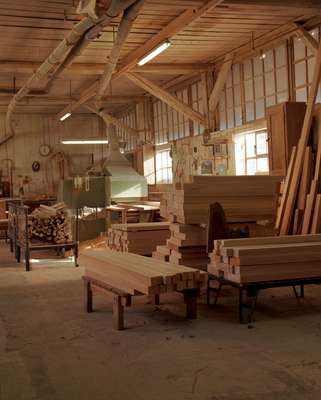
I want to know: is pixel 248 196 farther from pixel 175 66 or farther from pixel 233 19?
pixel 175 66

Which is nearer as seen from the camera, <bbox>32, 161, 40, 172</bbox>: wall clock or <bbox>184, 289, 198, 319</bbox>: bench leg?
<bbox>184, 289, 198, 319</bbox>: bench leg

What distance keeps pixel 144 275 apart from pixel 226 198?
7.28ft

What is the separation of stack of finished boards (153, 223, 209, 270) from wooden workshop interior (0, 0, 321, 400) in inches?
0.8

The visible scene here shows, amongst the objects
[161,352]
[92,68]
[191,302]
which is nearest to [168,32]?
[92,68]

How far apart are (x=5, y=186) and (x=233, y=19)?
12.0 meters

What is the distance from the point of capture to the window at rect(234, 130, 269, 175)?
10352 mm

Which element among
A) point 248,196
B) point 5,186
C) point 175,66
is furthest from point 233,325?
point 5,186

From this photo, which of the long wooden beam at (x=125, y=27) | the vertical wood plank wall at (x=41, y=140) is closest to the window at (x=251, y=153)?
the long wooden beam at (x=125, y=27)

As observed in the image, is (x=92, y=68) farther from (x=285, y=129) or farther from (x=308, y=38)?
(x=285, y=129)

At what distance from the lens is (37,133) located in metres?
19.8

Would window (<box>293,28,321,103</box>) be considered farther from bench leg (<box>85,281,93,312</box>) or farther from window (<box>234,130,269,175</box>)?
bench leg (<box>85,281,93,312</box>)

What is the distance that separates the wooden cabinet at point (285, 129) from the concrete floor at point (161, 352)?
→ 245cm

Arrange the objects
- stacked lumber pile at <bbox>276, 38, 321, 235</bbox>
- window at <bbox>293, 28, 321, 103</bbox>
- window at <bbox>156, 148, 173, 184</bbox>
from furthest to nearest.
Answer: window at <bbox>156, 148, 173, 184</bbox> < window at <bbox>293, 28, 321, 103</bbox> < stacked lumber pile at <bbox>276, 38, 321, 235</bbox>

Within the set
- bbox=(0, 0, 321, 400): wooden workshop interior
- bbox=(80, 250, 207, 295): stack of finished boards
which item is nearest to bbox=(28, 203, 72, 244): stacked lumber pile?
bbox=(0, 0, 321, 400): wooden workshop interior
